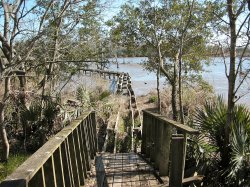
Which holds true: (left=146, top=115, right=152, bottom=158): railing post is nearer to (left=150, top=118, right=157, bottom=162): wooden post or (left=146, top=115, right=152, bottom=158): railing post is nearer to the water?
(left=150, top=118, right=157, bottom=162): wooden post

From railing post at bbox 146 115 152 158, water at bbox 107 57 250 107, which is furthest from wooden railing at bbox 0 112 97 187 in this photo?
water at bbox 107 57 250 107

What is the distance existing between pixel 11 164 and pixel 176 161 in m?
6.27

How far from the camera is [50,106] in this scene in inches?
455

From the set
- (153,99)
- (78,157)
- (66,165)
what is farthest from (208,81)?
(66,165)

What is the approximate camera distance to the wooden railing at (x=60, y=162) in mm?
2471

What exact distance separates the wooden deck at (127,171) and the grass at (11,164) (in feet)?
9.83

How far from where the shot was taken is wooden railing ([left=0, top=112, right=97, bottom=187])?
2471 mm

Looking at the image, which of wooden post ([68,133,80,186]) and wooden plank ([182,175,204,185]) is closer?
wooden post ([68,133,80,186])

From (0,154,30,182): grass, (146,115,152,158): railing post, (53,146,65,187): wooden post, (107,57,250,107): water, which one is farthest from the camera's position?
(107,57,250,107): water

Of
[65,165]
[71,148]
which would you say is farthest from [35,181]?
[71,148]

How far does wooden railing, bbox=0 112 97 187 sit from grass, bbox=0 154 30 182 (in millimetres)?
2936

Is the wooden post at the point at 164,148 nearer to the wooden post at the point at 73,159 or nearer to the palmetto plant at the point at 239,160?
the palmetto plant at the point at 239,160

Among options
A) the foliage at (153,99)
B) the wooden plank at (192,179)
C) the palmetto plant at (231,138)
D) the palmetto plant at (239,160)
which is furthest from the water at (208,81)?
the wooden plank at (192,179)

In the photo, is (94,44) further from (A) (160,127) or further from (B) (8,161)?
(A) (160,127)
